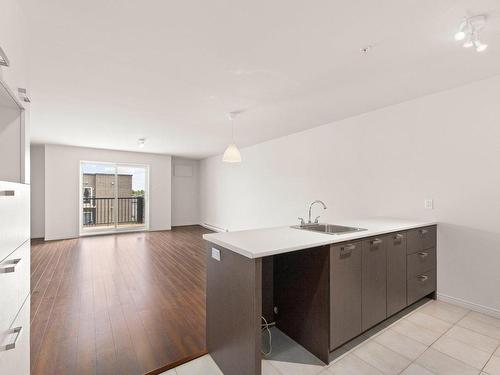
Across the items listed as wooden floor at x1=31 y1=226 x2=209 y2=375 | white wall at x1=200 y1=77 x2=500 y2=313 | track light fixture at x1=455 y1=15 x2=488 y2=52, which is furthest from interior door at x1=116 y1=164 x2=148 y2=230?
track light fixture at x1=455 y1=15 x2=488 y2=52

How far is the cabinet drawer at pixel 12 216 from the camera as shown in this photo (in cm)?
96

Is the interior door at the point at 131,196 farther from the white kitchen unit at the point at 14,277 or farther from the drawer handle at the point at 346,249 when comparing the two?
the drawer handle at the point at 346,249

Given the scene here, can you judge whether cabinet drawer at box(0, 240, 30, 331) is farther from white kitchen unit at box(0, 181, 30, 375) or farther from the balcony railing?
the balcony railing

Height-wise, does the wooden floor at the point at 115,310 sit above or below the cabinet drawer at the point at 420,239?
below

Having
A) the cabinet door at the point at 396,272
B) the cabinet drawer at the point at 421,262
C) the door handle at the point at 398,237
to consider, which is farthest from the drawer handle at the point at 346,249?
the cabinet drawer at the point at 421,262

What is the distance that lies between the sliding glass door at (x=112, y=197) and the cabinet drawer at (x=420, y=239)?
23.3 feet

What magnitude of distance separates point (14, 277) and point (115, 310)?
1843mm

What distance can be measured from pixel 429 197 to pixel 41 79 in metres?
4.56

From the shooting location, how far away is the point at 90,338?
214cm

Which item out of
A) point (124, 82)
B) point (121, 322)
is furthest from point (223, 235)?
point (124, 82)

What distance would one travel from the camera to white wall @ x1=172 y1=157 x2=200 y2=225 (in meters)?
8.48

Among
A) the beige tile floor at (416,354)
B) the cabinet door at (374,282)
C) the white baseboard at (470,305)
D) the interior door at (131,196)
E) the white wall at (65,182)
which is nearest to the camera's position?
the beige tile floor at (416,354)

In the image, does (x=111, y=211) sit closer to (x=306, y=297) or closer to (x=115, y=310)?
(x=115, y=310)

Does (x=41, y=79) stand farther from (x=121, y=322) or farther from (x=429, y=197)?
(x=429, y=197)
